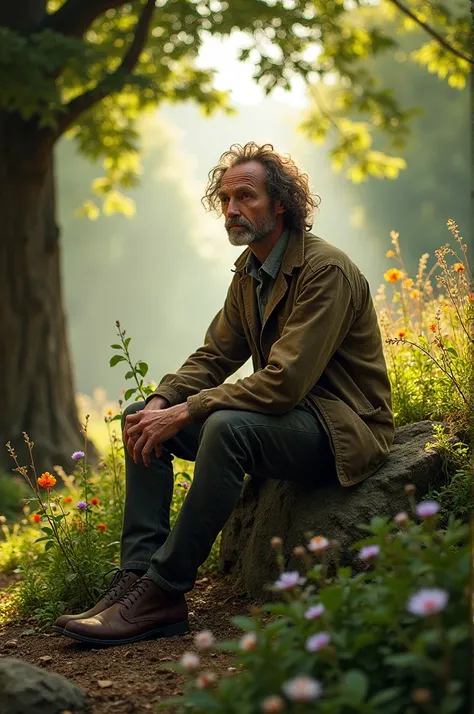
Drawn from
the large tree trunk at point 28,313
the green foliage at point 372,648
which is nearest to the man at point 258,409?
the green foliage at point 372,648

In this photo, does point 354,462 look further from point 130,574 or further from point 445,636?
point 445,636

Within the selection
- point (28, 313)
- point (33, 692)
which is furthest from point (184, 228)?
point (33, 692)

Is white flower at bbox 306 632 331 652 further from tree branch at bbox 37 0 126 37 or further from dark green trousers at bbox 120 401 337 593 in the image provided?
tree branch at bbox 37 0 126 37

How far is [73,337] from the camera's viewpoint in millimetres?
47875

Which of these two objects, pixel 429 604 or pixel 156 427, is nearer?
pixel 429 604

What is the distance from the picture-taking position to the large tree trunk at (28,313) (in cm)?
745

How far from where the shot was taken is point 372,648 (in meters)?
2.01

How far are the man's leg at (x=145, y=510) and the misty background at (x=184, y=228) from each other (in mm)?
26989

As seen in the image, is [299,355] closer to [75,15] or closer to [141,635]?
[141,635]

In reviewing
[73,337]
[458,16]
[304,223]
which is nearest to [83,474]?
[304,223]

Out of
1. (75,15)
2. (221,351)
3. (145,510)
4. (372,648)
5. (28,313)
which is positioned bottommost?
(372,648)

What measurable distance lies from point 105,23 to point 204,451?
722 centimetres

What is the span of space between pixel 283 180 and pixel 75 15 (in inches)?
172

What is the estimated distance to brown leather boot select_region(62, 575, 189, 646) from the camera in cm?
313
